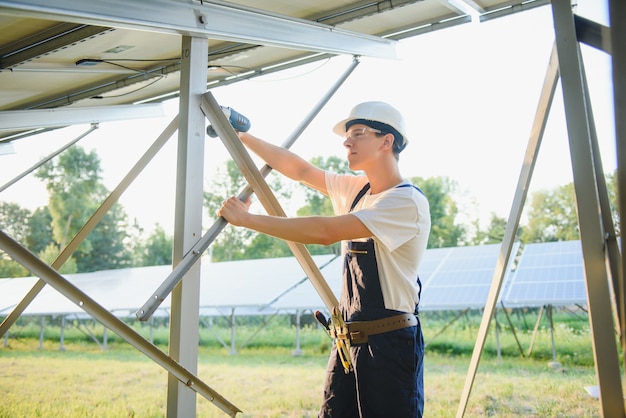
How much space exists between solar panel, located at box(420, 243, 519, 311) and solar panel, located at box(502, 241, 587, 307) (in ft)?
0.97

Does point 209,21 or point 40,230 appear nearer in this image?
point 209,21

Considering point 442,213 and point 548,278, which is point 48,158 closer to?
point 548,278

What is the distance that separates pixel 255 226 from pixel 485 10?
1.59m

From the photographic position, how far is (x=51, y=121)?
140 inches

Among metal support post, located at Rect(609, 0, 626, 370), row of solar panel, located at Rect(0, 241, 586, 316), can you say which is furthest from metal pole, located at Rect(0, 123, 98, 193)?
metal support post, located at Rect(609, 0, 626, 370)

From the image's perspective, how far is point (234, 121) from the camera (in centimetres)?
223

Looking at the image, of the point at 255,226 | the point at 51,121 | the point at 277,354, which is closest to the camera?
the point at 255,226

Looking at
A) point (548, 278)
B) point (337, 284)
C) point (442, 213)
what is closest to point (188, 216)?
point (548, 278)

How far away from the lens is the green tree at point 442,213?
19938mm

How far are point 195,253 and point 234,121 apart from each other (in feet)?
1.82

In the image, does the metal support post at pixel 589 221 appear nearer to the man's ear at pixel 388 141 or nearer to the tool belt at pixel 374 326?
the tool belt at pixel 374 326

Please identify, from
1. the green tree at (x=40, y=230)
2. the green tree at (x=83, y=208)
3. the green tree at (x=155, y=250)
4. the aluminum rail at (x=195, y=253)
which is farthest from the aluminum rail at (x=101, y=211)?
the green tree at (x=155, y=250)

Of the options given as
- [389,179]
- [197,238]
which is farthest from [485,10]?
[197,238]

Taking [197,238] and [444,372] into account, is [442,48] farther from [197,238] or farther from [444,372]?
[197,238]
